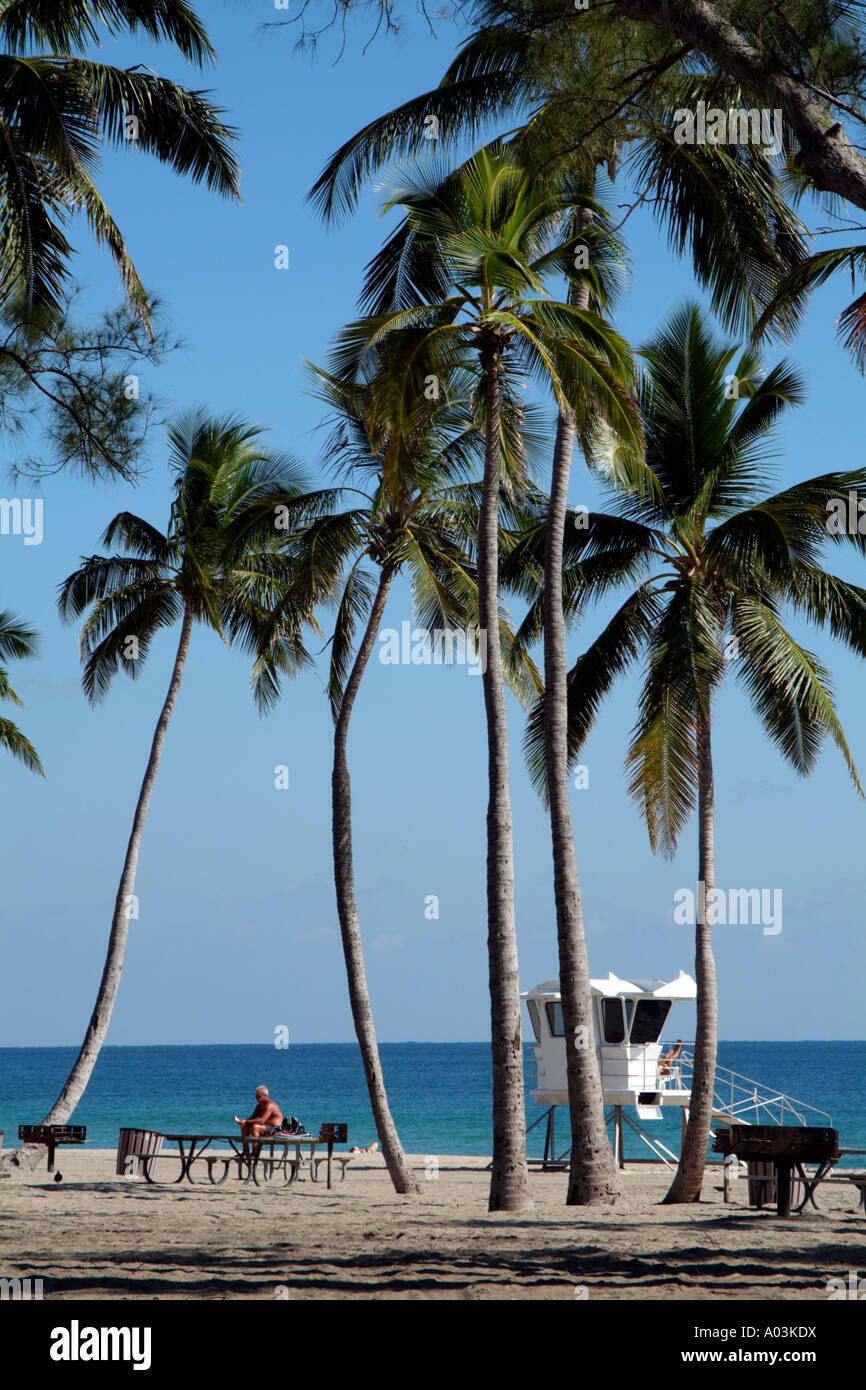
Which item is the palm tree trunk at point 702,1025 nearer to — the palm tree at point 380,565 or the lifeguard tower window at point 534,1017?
the palm tree at point 380,565

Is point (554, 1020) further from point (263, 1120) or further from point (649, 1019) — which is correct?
point (263, 1120)

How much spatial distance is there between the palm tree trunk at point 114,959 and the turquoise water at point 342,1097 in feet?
63.3

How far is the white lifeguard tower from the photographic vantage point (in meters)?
26.1

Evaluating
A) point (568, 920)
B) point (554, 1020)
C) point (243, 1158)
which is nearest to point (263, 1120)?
point (243, 1158)

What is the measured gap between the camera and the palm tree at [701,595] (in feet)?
50.7

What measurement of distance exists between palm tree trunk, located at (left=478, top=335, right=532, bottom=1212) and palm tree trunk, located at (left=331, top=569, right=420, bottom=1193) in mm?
3799

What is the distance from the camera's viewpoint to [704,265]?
11961 mm

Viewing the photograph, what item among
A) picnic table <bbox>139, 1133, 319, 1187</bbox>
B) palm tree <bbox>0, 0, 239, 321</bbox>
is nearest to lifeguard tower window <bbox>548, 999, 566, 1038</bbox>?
picnic table <bbox>139, 1133, 319, 1187</bbox>

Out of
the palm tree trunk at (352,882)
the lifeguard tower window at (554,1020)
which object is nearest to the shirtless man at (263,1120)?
the palm tree trunk at (352,882)
